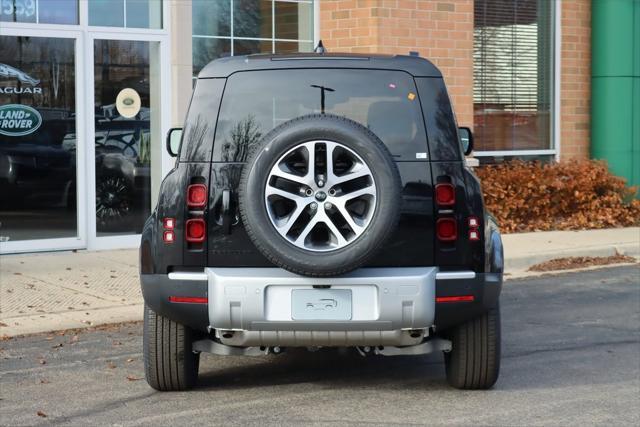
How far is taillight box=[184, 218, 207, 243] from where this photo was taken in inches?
243

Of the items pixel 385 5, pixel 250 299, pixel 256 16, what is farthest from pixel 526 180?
pixel 250 299

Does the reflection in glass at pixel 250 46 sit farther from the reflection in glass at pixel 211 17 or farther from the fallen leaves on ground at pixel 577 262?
the fallen leaves on ground at pixel 577 262

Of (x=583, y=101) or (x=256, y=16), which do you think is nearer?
(x=256, y=16)

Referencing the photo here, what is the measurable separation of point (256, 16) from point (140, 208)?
2.64 m

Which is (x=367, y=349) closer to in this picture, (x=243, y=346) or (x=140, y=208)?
(x=243, y=346)

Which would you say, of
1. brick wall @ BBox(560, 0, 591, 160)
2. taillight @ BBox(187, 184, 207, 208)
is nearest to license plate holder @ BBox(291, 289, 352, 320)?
taillight @ BBox(187, 184, 207, 208)

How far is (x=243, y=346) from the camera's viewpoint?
634 centimetres

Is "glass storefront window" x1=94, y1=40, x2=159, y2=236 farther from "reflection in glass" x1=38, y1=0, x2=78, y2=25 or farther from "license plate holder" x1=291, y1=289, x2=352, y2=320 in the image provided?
"license plate holder" x1=291, y1=289, x2=352, y2=320

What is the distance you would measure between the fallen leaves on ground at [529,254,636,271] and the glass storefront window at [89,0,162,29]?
4.82 metres

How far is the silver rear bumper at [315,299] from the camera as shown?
19.8 feet

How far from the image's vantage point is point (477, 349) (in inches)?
258

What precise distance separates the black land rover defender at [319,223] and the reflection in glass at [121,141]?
6.39 meters

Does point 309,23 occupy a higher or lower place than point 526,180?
higher

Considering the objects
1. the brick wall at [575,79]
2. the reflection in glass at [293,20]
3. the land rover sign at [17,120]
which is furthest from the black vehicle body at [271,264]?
the brick wall at [575,79]
